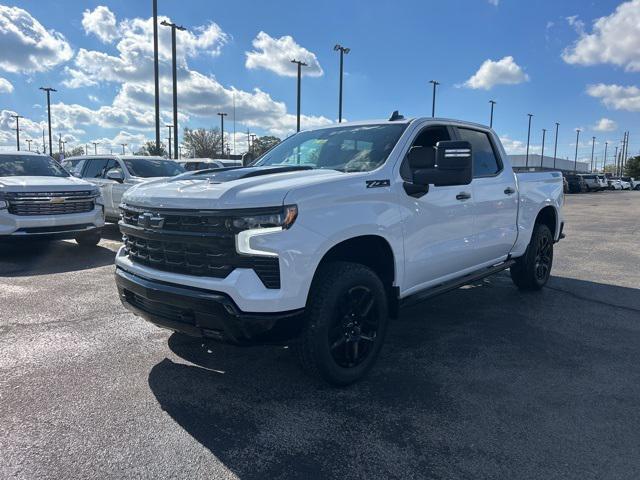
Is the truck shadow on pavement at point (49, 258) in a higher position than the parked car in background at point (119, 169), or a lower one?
lower

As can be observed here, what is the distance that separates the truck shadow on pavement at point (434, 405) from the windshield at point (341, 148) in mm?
1602

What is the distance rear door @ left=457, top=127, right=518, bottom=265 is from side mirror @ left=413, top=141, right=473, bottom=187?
111 cm

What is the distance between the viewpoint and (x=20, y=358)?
3.98 metres

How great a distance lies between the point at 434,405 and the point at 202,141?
70.1m

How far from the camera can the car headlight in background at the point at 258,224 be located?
297 cm

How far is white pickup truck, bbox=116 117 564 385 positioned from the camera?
2979 millimetres

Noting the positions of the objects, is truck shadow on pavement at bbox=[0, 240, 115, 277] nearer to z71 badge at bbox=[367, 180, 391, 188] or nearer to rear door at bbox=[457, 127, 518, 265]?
z71 badge at bbox=[367, 180, 391, 188]

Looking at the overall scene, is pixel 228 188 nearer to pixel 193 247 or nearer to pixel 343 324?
pixel 193 247

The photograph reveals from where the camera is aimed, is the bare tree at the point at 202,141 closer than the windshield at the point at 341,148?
No

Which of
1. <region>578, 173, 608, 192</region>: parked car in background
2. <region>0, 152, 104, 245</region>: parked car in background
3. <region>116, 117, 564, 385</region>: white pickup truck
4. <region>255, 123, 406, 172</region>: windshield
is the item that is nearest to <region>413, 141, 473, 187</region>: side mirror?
<region>116, 117, 564, 385</region>: white pickup truck

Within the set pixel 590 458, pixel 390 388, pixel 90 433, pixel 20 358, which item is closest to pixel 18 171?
pixel 20 358

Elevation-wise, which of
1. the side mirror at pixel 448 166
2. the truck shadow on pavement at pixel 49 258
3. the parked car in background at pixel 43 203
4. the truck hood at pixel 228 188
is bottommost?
the truck shadow on pavement at pixel 49 258

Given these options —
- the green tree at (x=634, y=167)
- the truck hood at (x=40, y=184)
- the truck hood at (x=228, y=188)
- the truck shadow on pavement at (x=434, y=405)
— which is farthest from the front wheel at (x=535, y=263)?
the green tree at (x=634, y=167)

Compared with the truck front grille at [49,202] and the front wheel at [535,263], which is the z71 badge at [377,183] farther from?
the truck front grille at [49,202]
